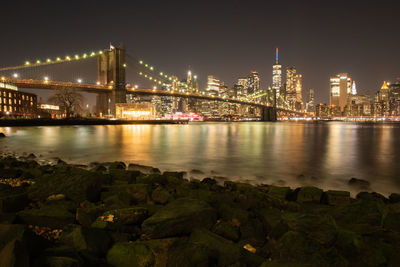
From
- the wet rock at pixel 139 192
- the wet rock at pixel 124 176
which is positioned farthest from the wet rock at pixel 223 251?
the wet rock at pixel 124 176

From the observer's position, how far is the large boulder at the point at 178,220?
247cm

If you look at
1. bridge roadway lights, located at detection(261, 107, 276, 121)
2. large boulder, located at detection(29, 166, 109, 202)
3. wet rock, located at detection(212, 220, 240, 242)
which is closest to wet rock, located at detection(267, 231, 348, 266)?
wet rock, located at detection(212, 220, 240, 242)

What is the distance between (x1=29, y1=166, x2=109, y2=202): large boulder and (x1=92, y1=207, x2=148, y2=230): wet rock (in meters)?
0.92

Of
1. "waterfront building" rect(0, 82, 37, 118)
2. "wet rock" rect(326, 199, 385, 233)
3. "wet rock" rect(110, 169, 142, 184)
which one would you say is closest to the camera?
"wet rock" rect(326, 199, 385, 233)

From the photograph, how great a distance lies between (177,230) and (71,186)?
1.78 metres

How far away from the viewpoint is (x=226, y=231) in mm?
2602

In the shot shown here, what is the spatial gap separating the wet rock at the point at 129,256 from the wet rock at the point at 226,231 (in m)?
0.74

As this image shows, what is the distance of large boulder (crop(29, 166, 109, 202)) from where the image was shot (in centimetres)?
343

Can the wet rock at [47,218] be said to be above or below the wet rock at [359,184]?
above

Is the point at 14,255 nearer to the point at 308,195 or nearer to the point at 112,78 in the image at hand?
the point at 308,195

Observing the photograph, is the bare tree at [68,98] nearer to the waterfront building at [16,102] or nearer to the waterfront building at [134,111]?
the waterfront building at [134,111]

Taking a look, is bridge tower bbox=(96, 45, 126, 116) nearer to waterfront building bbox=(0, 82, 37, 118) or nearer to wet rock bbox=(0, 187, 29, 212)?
waterfront building bbox=(0, 82, 37, 118)

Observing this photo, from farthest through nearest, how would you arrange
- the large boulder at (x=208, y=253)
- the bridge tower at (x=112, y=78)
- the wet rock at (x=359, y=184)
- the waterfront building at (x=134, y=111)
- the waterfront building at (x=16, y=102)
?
the waterfront building at (x=16, y=102)
the waterfront building at (x=134, y=111)
the bridge tower at (x=112, y=78)
the wet rock at (x=359, y=184)
the large boulder at (x=208, y=253)

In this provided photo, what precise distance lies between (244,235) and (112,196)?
176 cm
